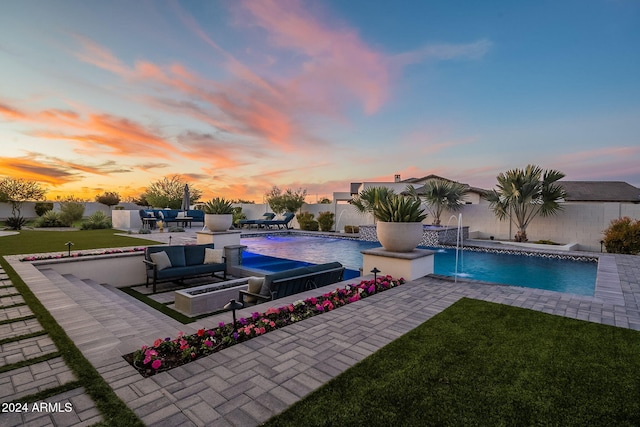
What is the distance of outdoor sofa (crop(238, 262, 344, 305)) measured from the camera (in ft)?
15.1

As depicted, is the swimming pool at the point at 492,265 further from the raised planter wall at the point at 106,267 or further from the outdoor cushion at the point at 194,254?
the raised planter wall at the point at 106,267

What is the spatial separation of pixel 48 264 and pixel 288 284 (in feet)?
19.8

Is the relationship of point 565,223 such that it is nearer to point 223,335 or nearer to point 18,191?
point 223,335

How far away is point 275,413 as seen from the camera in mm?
1916

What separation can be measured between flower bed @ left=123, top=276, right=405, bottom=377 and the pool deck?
95 mm

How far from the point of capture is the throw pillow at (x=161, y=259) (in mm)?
7000

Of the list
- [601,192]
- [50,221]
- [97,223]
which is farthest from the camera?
[601,192]

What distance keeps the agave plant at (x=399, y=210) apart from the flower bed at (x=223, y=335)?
1.94 m

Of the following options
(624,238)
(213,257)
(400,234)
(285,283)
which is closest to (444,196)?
(624,238)

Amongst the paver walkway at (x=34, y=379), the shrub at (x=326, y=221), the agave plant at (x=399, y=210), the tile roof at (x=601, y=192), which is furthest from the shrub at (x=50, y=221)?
the tile roof at (x=601, y=192)

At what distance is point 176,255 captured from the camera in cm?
743

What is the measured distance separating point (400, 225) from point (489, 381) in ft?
11.9

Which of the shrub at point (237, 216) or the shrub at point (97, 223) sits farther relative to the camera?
the shrub at point (237, 216)

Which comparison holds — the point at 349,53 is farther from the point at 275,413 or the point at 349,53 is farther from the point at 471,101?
the point at 275,413
